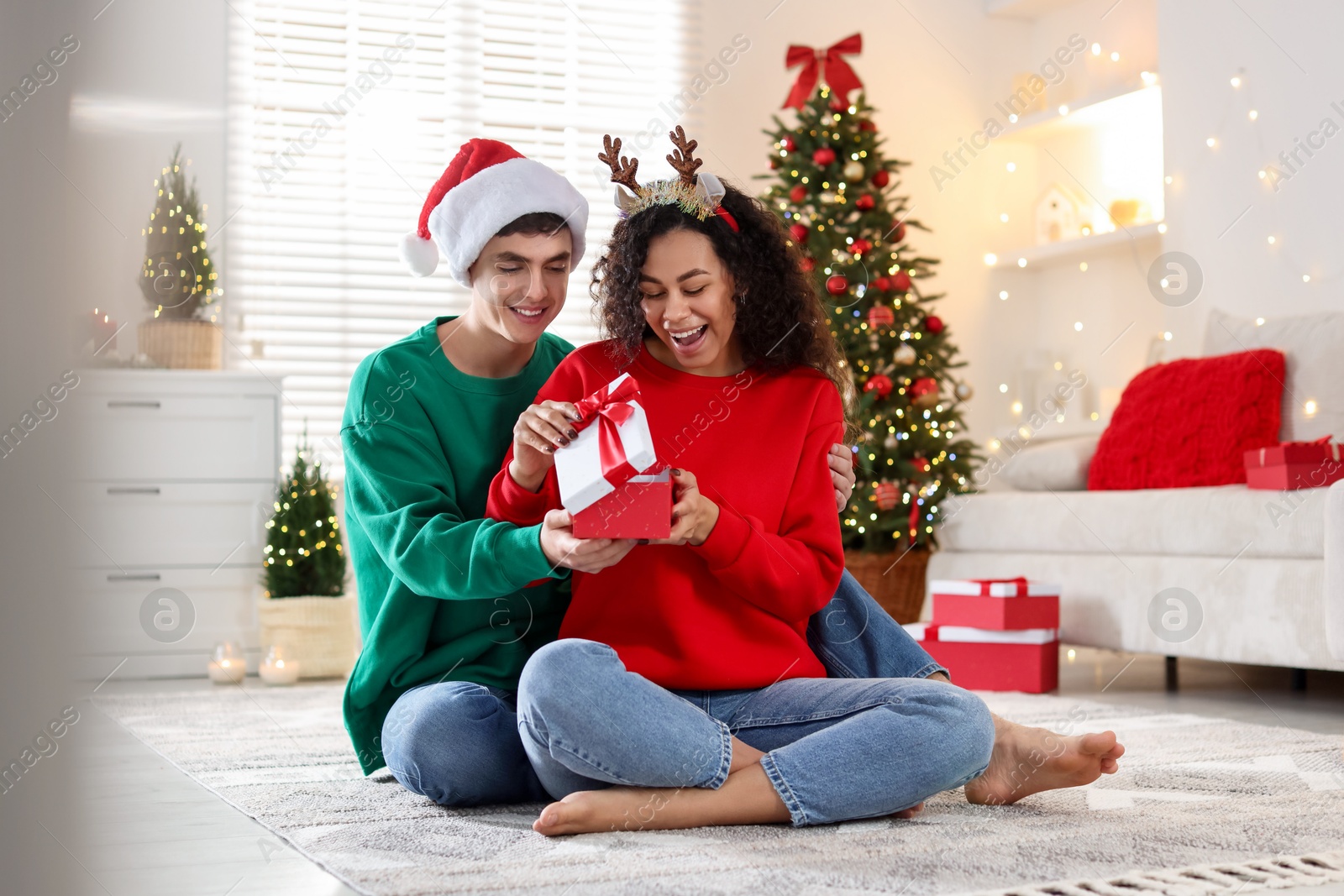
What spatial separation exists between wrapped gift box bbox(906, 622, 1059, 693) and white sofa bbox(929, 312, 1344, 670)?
167mm

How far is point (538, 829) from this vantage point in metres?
1.30

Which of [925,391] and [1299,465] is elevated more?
[925,391]

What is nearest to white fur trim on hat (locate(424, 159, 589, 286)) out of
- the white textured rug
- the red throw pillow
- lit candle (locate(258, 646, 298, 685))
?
the white textured rug

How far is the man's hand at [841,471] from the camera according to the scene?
160cm

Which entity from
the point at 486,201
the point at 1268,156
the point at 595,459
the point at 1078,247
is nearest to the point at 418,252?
the point at 486,201

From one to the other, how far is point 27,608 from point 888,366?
3642 mm

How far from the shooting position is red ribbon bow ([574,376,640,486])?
1.25 meters

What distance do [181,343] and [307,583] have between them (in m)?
0.78

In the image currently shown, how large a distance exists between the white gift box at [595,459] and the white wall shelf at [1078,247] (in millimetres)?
3389

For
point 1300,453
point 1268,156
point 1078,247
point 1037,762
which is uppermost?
point 1268,156

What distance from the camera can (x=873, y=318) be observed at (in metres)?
3.78

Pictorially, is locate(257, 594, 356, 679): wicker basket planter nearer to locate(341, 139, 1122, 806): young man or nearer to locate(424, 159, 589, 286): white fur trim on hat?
locate(341, 139, 1122, 806): young man

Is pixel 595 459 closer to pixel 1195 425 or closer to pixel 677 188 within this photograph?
pixel 677 188

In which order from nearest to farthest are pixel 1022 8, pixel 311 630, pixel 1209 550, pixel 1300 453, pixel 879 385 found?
pixel 1300 453 → pixel 1209 550 → pixel 311 630 → pixel 879 385 → pixel 1022 8
